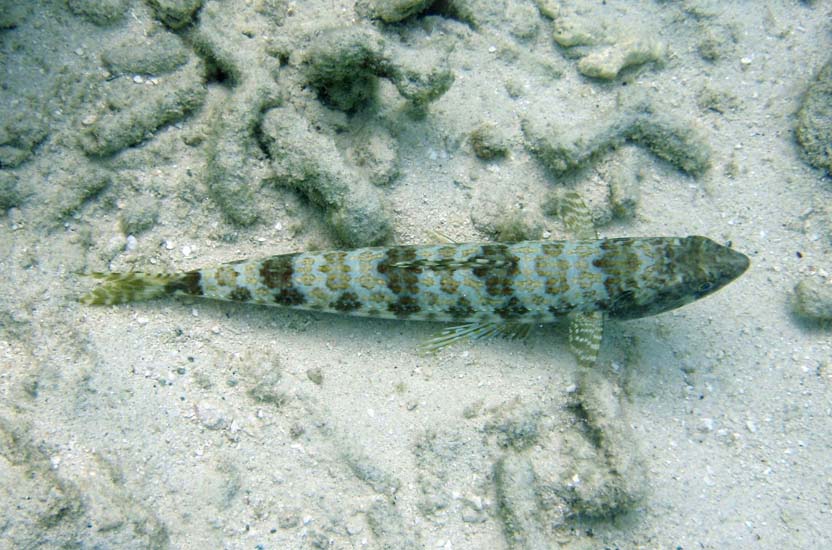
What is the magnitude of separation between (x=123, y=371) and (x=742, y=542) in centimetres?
528

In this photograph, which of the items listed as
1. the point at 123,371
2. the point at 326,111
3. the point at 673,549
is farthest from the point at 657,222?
the point at 123,371

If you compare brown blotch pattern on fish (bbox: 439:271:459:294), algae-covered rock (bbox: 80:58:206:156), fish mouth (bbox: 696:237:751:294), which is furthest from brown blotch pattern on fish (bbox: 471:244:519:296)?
algae-covered rock (bbox: 80:58:206:156)

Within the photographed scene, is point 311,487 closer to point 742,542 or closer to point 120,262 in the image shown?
point 120,262

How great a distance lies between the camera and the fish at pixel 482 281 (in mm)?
4324

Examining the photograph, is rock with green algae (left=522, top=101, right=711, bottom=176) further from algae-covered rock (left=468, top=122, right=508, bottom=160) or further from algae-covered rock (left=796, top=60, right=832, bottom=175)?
algae-covered rock (left=796, top=60, right=832, bottom=175)

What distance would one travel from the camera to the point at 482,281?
4.37 meters

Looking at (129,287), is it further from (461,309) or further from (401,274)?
(461,309)

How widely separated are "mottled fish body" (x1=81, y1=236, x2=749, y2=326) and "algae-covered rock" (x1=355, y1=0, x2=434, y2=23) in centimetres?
248

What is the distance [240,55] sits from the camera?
464 cm

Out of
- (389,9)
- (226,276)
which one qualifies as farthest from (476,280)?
(389,9)

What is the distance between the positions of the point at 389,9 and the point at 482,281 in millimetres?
2982

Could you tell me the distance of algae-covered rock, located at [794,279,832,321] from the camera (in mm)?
4629

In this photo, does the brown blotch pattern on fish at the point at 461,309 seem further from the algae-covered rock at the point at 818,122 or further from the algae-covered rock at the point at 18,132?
the algae-covered rock at the point at 818,122

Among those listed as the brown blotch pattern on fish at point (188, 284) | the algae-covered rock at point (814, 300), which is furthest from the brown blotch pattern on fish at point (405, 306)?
the algae-covered rock at point (814, 300)
